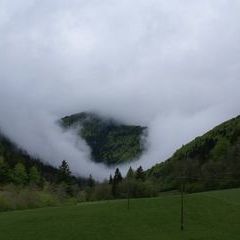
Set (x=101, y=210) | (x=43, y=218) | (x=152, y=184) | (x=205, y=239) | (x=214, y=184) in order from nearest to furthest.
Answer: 1. (x=205, y=239)
2. (x=43, y=218)
3. (x=101, y=210)
4. (x=214, y=184)
5. (x=152, y=184)

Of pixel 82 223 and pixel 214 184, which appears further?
pixel 214 184

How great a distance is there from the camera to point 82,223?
80.4 meters

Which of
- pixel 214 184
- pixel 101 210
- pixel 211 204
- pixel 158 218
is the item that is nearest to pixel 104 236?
pixel 158 218

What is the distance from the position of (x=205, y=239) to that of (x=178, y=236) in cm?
365

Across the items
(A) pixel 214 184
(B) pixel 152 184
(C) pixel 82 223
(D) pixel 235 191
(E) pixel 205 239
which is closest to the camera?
(E) pixel 205 239

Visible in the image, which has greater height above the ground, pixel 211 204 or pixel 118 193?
pixel 118 193

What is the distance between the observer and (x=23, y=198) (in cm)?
14438

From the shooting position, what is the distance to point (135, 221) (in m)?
80.8

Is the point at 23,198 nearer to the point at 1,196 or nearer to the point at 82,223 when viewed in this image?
the point at 1,196

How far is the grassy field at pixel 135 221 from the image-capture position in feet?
234

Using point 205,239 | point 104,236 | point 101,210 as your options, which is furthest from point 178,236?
point 101,210

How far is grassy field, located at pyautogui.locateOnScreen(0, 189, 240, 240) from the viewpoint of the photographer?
234 feet

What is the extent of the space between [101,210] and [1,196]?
2117 inches

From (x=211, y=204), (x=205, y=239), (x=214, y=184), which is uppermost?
(x=214, y=184)
